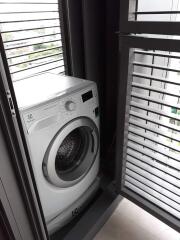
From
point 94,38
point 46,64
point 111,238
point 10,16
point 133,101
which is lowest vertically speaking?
point 111,238

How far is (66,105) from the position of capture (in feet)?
4.08

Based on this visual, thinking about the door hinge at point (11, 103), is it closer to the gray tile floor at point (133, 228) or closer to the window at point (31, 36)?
the window at point (31, 36)

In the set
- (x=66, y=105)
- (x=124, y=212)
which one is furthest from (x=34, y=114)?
(x=124, y=212)

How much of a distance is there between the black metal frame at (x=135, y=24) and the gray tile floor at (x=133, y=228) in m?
1.38

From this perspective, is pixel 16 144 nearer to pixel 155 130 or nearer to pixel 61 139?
pixel 61 139

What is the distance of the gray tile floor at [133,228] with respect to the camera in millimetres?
1543

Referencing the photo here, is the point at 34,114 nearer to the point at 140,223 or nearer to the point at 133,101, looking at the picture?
the point at 133,101

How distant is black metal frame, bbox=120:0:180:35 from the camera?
94 cm

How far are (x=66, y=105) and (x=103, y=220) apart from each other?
0.98 metres

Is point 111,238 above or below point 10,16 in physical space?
below

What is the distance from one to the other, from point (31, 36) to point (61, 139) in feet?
2.77

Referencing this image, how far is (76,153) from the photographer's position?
1588mm

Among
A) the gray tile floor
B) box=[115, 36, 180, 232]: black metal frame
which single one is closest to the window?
box=[115, 36, 180, 232]: black metal frame

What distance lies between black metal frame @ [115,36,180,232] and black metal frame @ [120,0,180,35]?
4cm
